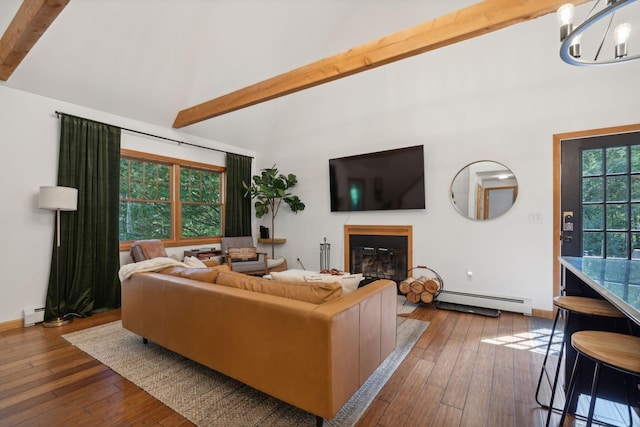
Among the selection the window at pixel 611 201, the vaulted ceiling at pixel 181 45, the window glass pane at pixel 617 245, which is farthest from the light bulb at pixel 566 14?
the window glass pane at pixel 617 245

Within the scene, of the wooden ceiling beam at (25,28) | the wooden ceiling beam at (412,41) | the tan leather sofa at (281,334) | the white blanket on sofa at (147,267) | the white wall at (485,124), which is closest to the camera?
the tan leather sofa at (281,334)

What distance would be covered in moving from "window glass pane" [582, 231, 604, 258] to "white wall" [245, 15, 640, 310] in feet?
1.03

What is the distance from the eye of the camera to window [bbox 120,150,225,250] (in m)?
4.24

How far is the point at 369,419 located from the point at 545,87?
3908 mm

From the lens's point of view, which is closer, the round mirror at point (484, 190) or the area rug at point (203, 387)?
the area rug at point (203, 387)

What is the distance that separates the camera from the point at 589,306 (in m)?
1.74

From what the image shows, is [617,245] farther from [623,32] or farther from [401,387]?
[401,387]

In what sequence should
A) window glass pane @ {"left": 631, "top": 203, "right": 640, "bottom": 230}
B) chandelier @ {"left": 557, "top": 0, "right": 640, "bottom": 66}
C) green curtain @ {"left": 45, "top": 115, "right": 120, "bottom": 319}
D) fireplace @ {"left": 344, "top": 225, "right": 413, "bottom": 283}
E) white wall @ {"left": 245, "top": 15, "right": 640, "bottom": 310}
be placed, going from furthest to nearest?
fireplace @ {"left": 344, "top": 225, "right": 413, "bottom": 283}
green curtain @ {"left": 45, "top": 115, "right": 120, "bottom": 319}
white wall @ {"left": 245, "top": 15, "right": 640, "bottom": 310}
window glass pane @ {"left": 631, "top": 203, "right": 640, "bottom": 230}
chandelier @ {"left": 557, "top": 0, "right": 640, "bottom": 66}

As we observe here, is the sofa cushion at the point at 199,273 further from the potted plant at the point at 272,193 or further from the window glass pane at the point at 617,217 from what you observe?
the window glass pane at the point at 617,217

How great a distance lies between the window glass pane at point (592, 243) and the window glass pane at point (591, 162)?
0.66 meters

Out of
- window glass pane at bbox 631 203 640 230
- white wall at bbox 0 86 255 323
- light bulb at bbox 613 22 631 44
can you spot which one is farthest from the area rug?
light bulb at bbox 613 22 631 44

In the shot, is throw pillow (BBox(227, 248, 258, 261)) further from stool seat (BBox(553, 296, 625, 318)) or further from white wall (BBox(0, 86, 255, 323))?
stool seat (BBox(553, 296, 625, 318))

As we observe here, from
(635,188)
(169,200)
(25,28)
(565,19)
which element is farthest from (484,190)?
(25,28)

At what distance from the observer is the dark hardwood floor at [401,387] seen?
5.74ft
